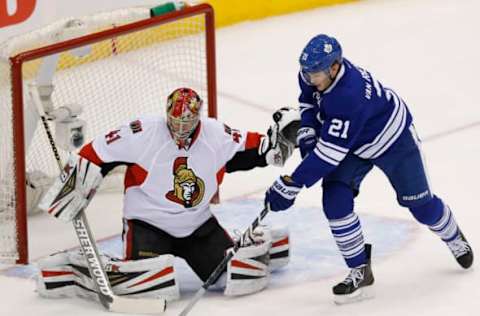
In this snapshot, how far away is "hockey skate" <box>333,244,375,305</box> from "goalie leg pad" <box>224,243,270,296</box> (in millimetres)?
242

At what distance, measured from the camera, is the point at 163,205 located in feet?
15.4

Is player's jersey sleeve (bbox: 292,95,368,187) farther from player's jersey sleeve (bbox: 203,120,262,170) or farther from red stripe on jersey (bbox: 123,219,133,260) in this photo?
red stripe on jersey (bbox: 123,219,133,260)

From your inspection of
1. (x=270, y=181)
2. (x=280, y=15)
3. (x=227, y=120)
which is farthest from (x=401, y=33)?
(x=270, y=181)

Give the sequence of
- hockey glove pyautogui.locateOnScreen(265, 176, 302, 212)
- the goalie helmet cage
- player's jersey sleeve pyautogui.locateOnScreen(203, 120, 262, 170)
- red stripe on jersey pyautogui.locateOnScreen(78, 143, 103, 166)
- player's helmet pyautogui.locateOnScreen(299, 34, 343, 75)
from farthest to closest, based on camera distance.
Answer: the goalie helmet cage → player's jersey sleeve pyautogui.locateOnScreen(203, 120, 262, 170) → red stripe on jersey pyautogui.locateOnScreen(78, 143, 103, 166) → hockey glove pyautogui.locateOnScreen(265, 176, 302, 212) → player's helmet pyautogui.locateOnScreen(299, 34, 343, 75)

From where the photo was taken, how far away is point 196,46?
5.55 meters

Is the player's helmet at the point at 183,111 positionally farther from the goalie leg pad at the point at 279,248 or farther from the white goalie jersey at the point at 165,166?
the goalie leg pad at the point at 279,248

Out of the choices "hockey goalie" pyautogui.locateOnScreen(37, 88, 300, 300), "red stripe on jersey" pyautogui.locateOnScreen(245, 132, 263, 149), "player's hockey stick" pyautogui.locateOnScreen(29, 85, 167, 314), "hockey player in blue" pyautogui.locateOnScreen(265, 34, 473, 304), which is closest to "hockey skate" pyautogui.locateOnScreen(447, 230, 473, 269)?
"hockey player in blue" pyautogui.locateOnScreen(265, 34, 473, 304)

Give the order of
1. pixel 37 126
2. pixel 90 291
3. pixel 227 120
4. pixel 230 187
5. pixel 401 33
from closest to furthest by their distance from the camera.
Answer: pixel 90 291, pixel 37 126, pixel 230 187, pixel 227 120, pixel 401 33

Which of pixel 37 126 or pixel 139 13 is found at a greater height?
pixel 139 13

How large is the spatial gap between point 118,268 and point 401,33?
367 centimetres

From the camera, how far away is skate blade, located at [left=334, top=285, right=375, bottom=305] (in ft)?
14.8

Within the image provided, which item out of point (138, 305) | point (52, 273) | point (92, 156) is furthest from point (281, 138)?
point (52, 273)

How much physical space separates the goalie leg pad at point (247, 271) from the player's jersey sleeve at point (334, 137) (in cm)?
37

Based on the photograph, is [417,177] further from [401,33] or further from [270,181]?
[401,33]
